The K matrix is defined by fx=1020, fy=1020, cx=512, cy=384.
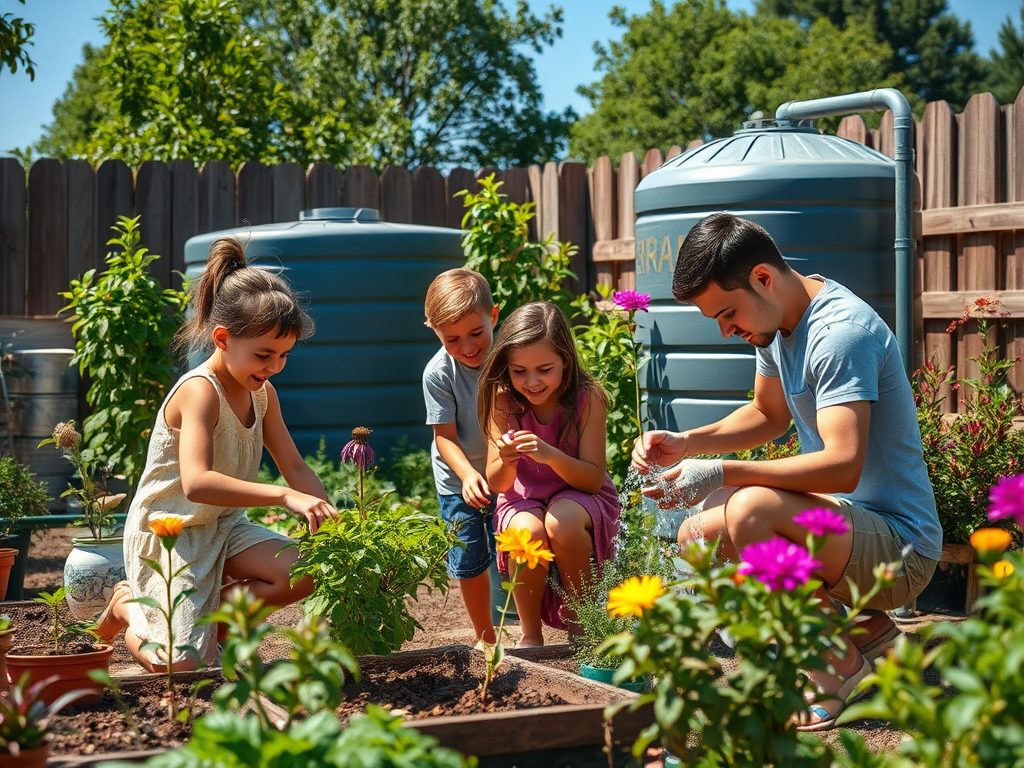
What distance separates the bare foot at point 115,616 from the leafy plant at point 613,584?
111 centimetres

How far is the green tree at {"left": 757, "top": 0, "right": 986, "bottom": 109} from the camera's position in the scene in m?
30.2

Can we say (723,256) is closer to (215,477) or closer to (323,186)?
(215,477)

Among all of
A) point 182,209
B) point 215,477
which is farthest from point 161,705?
point 182,209

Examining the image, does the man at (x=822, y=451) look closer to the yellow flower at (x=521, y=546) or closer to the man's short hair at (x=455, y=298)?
the yellow flower at (x=521, y=546)

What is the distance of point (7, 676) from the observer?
6.57 feet

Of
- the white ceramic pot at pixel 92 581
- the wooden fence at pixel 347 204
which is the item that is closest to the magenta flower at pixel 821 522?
the white ceramic pot at pixel 92 581

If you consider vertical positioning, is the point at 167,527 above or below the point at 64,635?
above

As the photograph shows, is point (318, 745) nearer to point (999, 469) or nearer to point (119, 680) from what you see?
point (119, 680)

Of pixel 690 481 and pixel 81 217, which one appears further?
pixel 81 217

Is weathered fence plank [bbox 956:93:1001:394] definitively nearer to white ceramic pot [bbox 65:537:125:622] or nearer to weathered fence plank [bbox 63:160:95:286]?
white ceramic pot [bbox 65:537:125:622]

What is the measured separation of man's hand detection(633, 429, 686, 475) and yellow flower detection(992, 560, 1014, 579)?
4.24 ft

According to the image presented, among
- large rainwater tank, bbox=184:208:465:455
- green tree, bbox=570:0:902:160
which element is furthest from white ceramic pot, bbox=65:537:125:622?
green tree, bbox=570:0:902:160

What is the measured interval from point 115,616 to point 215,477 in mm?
575

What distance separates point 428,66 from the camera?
82.2ft
